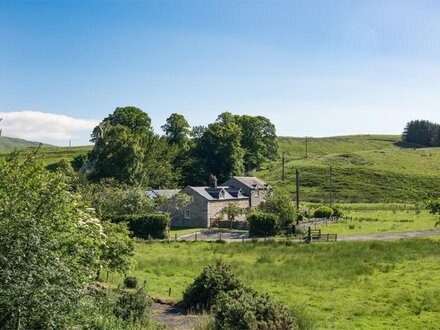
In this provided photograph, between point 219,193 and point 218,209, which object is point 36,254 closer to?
point 218,209

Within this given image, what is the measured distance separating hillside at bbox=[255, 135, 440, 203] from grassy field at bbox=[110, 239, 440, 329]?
49.1 metres

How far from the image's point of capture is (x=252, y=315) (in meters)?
13.1

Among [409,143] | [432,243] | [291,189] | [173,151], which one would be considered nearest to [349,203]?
[291,189]

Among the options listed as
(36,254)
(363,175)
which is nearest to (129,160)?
(36,254)

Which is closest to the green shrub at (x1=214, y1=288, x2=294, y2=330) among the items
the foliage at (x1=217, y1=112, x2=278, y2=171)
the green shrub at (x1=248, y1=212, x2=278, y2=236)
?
the green shrub at (x1=248, y1=212, x2=278, y2=236)

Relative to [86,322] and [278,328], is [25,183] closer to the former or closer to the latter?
[86,322]

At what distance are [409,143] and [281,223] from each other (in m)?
161

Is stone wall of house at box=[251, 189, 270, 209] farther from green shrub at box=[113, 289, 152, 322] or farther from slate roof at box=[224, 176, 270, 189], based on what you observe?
green shrub at box=[113, 289, 152, 322]

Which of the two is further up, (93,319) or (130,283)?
(93,319)

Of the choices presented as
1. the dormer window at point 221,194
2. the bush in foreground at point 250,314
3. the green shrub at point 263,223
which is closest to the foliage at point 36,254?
the bush in foreground at point 250,314

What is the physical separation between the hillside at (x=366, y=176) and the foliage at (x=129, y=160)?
26.0m

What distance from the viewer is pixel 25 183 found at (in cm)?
1315

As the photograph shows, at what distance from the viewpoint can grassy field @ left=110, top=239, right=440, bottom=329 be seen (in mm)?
19812

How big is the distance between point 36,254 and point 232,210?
5379 centimetres
